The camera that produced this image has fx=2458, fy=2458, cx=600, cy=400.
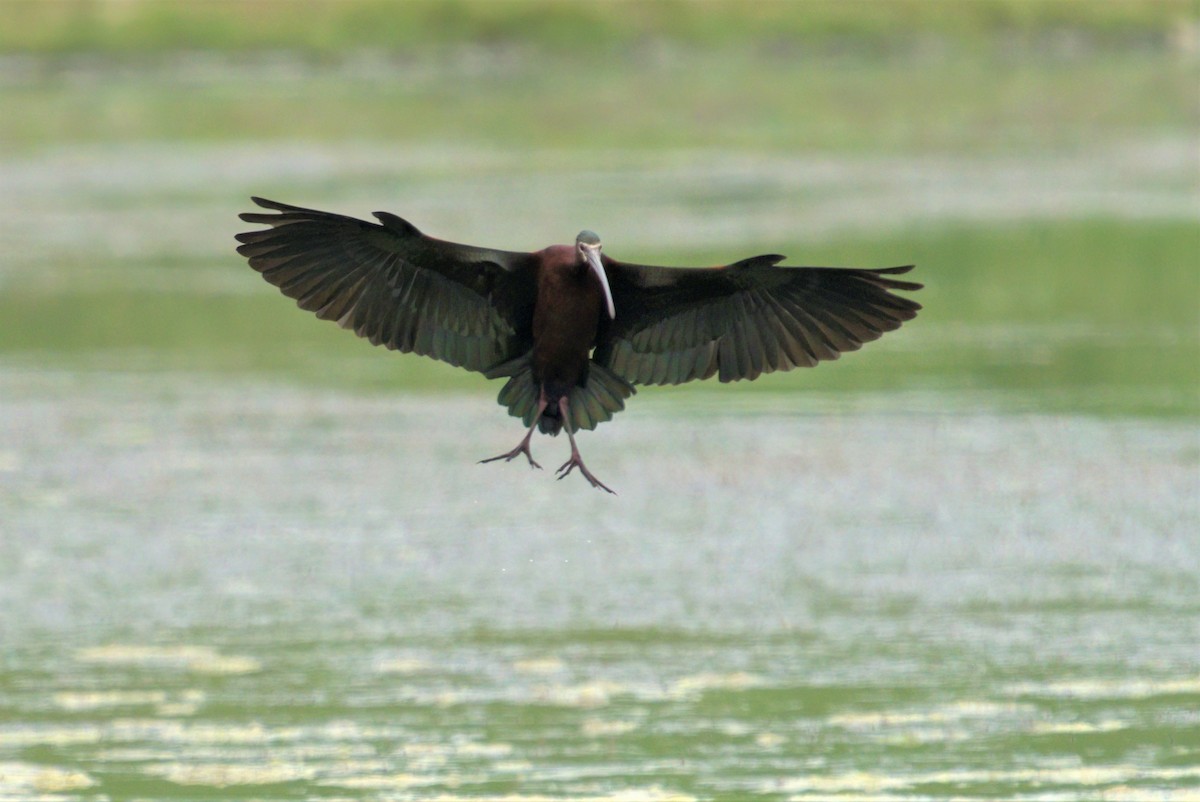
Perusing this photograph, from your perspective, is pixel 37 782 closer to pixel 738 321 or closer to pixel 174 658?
pixel 174 658

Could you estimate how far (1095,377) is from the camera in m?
14.8

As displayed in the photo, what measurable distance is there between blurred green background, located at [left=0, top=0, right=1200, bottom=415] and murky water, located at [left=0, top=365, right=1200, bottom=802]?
6.08 ft

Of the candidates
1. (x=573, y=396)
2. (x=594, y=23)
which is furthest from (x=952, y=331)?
(x=594, y=23)

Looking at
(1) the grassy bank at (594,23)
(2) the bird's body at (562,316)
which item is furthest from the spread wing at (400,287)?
(1) the grassy bank at (594,23)

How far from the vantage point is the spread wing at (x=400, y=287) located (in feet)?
20.4

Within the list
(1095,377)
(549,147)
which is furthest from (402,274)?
(549,147)

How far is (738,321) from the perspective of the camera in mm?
6383

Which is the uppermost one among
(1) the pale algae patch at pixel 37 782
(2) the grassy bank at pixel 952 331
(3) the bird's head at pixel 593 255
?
(2) the grassy bank at pixel 952 331

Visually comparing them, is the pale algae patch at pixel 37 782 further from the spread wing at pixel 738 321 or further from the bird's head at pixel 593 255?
the bird's head at pixel 593 255

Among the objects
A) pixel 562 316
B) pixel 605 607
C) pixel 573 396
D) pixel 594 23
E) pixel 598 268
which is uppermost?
pixel 594 23

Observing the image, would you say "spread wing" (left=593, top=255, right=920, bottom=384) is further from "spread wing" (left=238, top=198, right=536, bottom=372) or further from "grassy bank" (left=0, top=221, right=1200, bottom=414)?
"grassy bank" (left=0, top=221, right=1200, bottom=414)

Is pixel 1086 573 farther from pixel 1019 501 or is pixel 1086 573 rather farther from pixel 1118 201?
pixel 1118 201

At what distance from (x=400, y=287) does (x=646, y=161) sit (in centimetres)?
2286

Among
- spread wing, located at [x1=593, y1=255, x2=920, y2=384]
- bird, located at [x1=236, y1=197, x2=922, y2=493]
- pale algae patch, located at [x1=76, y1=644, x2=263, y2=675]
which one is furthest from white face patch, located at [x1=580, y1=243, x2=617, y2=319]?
pale algae patch, located at [x1=76, y1=644, x2=263, y2=675]
